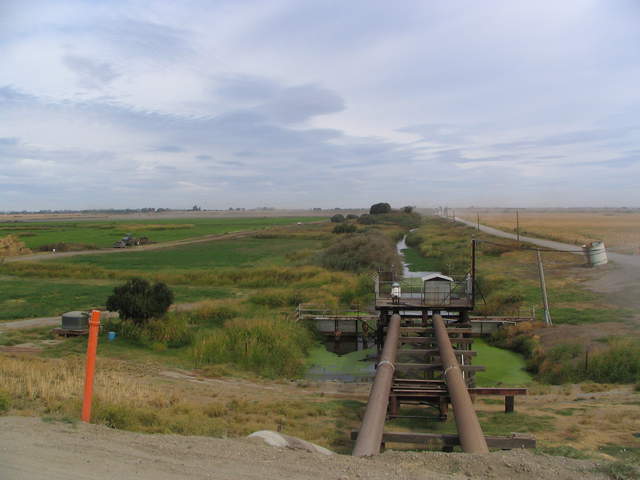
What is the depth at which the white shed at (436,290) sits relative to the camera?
2384 cm

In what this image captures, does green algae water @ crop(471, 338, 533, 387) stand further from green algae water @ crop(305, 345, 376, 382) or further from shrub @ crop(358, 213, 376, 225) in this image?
shrub @ crop(358, 213, 376, 225)

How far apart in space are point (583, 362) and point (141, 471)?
18879mm

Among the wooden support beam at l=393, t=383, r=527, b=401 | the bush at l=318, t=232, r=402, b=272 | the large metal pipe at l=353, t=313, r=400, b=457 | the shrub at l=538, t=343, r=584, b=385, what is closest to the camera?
the large metal pipe at l=353, t=313, r=400, b=457

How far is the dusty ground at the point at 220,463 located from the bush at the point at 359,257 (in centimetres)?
3907

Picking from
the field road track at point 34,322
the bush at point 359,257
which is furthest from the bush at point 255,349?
the bush at point 359,257

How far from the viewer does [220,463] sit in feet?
20.0

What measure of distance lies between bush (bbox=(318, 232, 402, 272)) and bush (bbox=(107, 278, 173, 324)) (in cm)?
2397

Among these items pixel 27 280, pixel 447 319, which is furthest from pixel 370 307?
pixel 27 280

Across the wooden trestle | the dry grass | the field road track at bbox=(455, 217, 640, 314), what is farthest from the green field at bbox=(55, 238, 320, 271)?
the dry grass

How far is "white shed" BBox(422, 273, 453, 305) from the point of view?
939 inches

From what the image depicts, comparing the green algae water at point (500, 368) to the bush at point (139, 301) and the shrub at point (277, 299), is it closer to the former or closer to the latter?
the shrub at point (277, 299)

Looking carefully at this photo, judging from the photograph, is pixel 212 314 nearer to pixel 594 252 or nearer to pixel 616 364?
pixel 616 364

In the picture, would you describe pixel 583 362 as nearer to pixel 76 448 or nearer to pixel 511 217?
pixel 76 448

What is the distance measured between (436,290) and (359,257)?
26.0 metres
